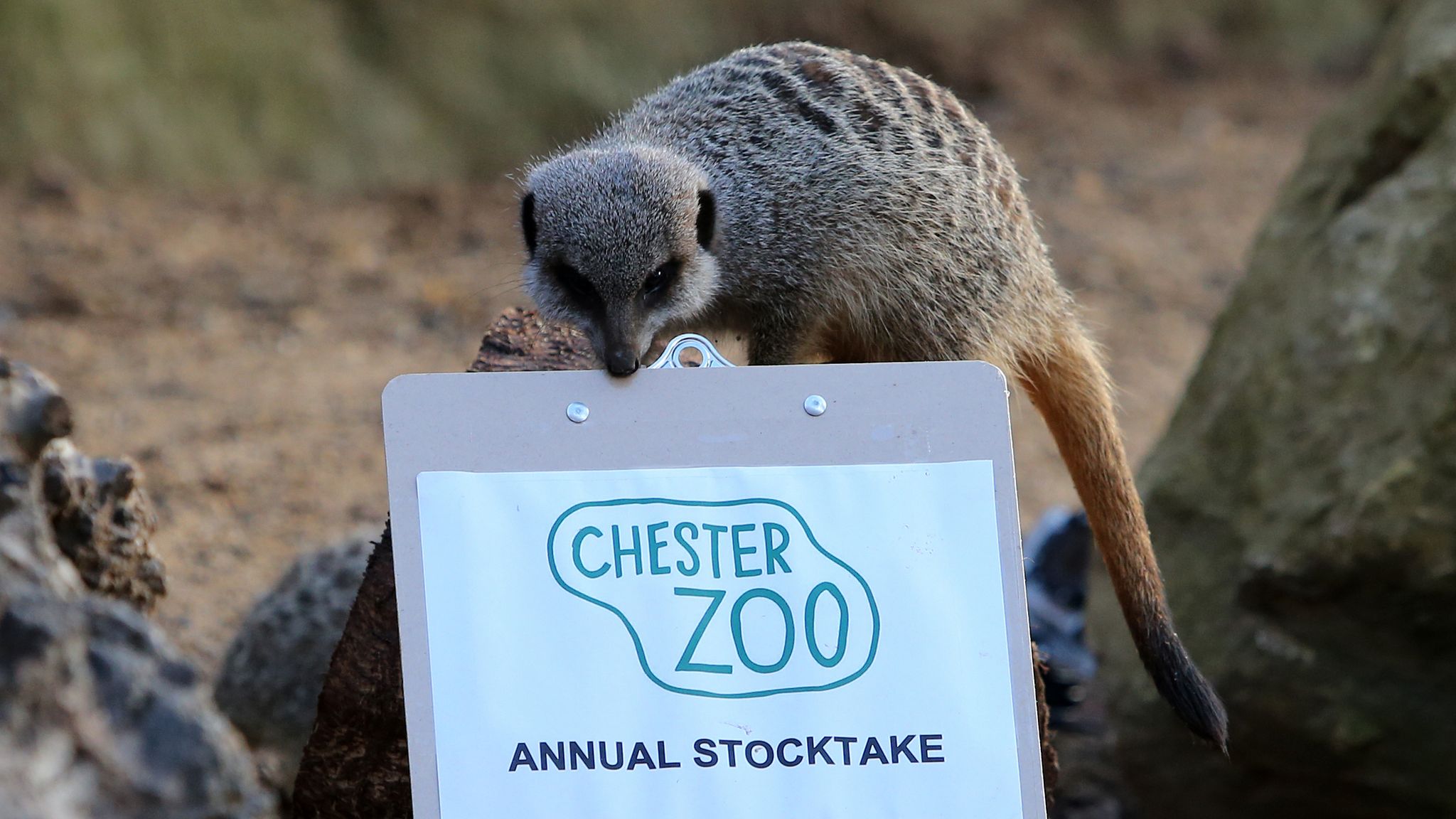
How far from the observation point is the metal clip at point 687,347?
1.67 meters

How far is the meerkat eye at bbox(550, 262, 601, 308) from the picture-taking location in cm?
199

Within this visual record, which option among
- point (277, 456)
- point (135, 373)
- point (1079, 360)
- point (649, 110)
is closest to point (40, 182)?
point (135, 373)

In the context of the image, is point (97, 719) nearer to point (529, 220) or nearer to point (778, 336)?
point (529, 220)

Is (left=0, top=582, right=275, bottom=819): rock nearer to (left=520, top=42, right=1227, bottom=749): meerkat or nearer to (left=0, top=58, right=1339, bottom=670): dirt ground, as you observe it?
(left=520, top=42, right=1227, bottom=749): meerkat

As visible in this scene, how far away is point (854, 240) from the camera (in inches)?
90.9

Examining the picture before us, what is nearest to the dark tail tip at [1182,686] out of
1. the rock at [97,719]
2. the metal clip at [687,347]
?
the metal clip at [687,347]

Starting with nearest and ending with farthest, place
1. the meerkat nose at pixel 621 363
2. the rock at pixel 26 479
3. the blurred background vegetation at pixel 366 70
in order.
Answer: the rock at pixel 26 479 → the meerkat nose at pixel 621 363 → the blurred background vegetation at pixel 366 70

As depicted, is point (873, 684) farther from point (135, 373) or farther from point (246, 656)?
point (135, 373)

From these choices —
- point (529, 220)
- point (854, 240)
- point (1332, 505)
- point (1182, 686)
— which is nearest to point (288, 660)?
point (529, 220)

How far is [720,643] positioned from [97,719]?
63 cm

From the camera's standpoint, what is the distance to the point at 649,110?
2.44 meters

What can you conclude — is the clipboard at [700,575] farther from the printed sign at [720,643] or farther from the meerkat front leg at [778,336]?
the meerkat front leg at [778,336]

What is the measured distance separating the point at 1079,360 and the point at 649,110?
83 cm

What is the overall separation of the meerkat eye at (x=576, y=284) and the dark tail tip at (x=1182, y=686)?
3.05ft
